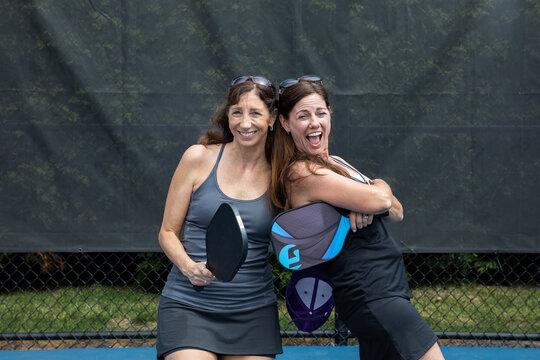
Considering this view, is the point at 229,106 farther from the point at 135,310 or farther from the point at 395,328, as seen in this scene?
the point at 135,310

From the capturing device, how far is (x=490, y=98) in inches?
179

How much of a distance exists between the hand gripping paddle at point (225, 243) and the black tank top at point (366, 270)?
1.35ft

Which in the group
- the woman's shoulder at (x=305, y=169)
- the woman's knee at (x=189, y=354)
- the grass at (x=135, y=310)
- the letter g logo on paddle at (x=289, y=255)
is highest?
the woman's shoulder at (x=305, y=169)

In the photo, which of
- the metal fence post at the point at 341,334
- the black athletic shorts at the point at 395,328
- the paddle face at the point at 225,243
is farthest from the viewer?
the metal fence post at the point at 341,334

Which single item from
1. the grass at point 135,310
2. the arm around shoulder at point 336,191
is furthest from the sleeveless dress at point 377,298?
the grass at point 135,310

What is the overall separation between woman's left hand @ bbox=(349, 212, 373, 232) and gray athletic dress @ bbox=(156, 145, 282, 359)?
0.97 ft

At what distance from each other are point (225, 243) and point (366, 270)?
0.49 meters

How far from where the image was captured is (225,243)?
9.12 ft

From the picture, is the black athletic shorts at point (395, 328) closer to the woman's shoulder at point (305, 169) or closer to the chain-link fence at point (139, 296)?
the woman's shoulder at point (305, 169)

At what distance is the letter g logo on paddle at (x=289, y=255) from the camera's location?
2992 millimetres

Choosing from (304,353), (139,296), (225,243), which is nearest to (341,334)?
(304,353)

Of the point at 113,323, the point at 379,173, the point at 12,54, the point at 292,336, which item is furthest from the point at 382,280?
the point at 113,323

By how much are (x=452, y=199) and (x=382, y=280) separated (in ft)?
5.73

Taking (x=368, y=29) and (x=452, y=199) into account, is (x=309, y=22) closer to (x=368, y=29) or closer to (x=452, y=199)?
(x=368, y=29)
